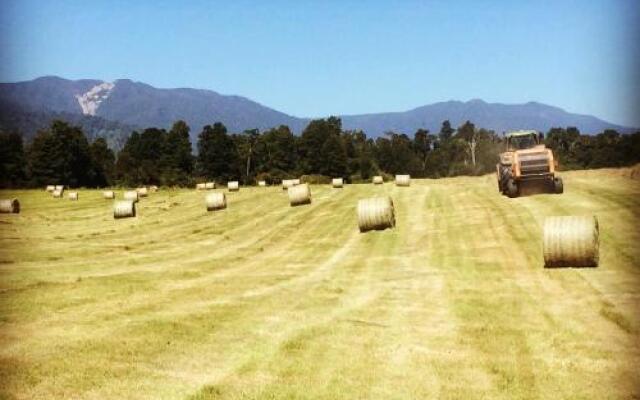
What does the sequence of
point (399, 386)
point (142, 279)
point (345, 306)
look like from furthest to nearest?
point (142, 279) → point (345, 306) → point (399, 386)

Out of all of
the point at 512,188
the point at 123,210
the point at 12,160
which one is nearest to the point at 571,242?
the point at 512,188

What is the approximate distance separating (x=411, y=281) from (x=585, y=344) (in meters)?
6.36

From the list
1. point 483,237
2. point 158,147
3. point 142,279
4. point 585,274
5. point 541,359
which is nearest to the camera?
point 541,359

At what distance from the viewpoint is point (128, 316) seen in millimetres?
12773

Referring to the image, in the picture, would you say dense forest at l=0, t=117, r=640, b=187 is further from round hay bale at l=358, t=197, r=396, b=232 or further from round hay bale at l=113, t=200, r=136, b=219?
round hay bale at l=358, t=197, r=396, b=232

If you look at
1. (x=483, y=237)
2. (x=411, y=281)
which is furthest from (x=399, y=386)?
(x=483, y=237)

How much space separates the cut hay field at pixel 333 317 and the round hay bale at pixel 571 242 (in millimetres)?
352

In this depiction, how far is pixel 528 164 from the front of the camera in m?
31.3

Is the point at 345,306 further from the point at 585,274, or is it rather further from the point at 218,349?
the point at 585,274

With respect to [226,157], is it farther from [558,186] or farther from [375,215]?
[375,215]

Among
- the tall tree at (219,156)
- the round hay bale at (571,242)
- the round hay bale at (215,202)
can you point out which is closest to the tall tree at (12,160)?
the tall tree at (219,156)

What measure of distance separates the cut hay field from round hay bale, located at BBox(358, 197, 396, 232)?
382mm

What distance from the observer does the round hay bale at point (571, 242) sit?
16.0m

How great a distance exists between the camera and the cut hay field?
912 cm
